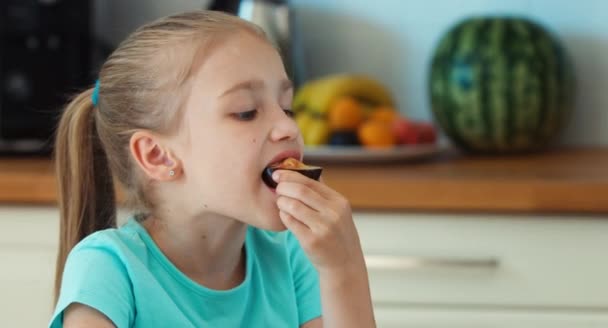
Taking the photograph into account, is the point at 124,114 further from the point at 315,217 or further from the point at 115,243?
the point at 315,217

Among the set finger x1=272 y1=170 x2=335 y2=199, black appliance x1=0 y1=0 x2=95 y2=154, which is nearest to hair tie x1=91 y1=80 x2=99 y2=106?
finger x1=272 y1=170 x2=335 y2=199

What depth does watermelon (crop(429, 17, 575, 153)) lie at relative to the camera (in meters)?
1.96

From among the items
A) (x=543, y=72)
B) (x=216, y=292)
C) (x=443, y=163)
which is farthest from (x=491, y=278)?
(x=216, y=292)

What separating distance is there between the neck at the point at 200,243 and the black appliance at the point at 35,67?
2.85 feet

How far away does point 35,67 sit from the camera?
6.40 feet

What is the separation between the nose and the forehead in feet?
0.14

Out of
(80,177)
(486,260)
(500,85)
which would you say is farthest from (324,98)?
(80,177)

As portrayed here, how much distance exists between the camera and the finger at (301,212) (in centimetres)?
99

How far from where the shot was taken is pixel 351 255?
1042mm

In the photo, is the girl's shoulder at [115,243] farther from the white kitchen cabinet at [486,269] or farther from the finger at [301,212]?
the white kitchen cabinet at [486,269]

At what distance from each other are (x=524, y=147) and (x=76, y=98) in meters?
1.09

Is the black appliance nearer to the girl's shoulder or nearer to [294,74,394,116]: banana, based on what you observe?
[294,74,394,116]: banana

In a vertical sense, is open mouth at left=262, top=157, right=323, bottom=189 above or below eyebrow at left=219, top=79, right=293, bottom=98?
below

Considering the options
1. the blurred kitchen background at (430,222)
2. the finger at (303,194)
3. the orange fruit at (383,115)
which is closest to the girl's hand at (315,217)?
the finger at (303,194)
